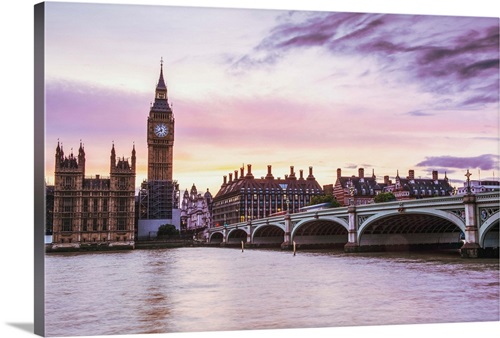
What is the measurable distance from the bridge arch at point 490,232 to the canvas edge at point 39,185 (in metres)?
13.3

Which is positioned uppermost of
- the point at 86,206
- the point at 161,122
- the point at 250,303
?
the point at 161,122

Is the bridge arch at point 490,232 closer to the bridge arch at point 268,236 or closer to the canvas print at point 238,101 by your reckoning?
the canvas print at point 238,101

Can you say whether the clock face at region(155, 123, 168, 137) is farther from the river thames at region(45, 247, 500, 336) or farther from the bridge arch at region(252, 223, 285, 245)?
the bridge arch at region(252, 223, 285, 245)

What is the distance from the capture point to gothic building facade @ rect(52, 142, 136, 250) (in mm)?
11344

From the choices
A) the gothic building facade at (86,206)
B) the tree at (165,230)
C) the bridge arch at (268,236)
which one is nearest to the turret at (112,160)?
the gothic building facade at (86,206)

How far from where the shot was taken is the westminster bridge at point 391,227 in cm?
1841

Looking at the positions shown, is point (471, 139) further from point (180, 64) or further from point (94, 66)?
point (94, 66)

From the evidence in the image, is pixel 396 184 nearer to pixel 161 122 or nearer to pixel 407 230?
pixel 161 122

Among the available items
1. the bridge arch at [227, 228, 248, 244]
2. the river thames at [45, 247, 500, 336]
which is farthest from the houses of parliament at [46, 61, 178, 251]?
the bridge arch at [227, 228, 248, 244]

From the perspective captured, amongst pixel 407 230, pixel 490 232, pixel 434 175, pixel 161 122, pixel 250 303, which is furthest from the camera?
pixel 407 230

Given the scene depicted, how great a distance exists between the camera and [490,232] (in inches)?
723

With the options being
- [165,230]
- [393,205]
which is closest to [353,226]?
[393,205]

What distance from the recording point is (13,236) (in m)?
8.89

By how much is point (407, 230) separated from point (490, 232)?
33.9 feet
